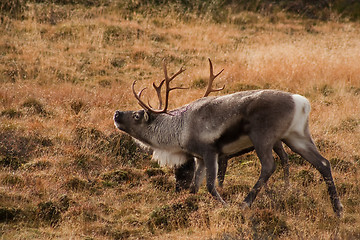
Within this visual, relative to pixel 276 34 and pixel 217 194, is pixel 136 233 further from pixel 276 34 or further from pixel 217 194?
pixel 276 34

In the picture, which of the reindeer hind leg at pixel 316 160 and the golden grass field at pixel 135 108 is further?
the reindeer hind leg at pixel 316 160

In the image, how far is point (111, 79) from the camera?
1180cm

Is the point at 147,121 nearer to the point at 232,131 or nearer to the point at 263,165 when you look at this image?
the point at 232,131

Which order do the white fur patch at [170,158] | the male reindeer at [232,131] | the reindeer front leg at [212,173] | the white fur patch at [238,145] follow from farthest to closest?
the white fur patch at [170,158], the reindeer front leg at [212,173], the white fur patch at [238,145], the male reindeer at [232,131]

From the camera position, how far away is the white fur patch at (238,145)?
21.7 ft

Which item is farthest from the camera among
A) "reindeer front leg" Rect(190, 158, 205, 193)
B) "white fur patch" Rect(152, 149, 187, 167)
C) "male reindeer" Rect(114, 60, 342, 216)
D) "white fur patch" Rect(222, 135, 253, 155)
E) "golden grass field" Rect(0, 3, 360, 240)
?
"white fur patch" Rect(152, 149, 187, 167)

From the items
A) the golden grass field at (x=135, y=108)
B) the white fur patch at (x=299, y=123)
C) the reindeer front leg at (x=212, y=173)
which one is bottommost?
the golden grass field at (x=135, y=108)

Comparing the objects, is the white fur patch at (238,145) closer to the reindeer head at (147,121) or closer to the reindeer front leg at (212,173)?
the reindeer front leg at (212,173)

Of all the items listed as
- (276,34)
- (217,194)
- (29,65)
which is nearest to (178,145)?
(217,194)

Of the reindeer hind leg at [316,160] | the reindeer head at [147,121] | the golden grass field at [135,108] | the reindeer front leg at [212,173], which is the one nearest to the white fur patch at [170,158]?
the reindeer head at [147,121]

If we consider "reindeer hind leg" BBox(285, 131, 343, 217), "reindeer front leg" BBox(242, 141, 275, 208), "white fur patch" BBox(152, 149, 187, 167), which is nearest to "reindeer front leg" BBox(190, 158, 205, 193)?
"white fur patch" BBox(152, 149, 187, 167)

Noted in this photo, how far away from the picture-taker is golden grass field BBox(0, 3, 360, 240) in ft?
20.4

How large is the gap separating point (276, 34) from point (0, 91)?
28.2 ft

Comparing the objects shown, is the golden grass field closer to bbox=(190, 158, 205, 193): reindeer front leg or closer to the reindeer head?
bbox=(190, 158, 205, 193): reindeer front leg
